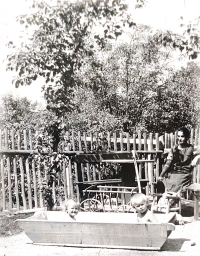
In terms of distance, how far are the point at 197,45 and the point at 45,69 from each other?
1.57 m

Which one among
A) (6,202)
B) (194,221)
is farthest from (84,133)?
(194,221)

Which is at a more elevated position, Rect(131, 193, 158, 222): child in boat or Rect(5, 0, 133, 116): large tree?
Rect(5, 0, 133, 116): large tree

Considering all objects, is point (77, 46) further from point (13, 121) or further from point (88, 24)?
point (13, 121)

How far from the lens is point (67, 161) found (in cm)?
460

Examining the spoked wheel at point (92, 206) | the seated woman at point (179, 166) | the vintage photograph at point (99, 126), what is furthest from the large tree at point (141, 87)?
the spoked wheel at point (92, 206)

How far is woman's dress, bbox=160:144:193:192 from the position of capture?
4141mm

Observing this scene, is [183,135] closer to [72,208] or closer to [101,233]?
[72,208]

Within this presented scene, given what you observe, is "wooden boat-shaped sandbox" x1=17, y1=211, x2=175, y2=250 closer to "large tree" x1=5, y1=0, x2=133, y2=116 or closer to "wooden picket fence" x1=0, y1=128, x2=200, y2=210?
"wooden picket fence" x1=0, y1=128, x2=200, y2=210

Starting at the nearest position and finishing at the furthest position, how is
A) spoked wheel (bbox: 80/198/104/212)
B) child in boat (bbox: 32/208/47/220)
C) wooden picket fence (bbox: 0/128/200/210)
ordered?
child in boat (bbox: 32/208/47/220)
spoked wheel (bbox: 80/198/104/212)
wooden picket fence (bbox: 0/128/200/210)

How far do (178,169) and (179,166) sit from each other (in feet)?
0.11

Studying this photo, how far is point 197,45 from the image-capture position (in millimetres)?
3732

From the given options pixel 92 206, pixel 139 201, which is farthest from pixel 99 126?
pixel 139 201

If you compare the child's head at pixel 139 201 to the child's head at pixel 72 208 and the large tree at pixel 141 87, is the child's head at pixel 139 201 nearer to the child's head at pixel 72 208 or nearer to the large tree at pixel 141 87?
the child's head at pixel 72 208

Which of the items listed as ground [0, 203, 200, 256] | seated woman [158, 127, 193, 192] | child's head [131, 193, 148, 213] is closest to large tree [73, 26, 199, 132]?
seated woman [158, 127, 193, 192]
